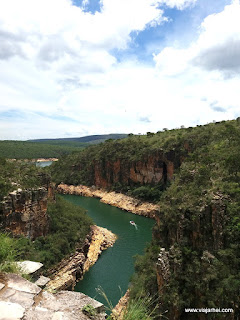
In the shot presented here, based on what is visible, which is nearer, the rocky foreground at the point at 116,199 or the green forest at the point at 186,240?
the green forest at the point at 186,240

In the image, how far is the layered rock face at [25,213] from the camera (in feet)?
55.8

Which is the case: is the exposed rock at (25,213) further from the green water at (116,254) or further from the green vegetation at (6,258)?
the green vegetation at (6,258)

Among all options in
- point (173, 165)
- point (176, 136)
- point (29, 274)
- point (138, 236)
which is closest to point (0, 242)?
point (29, 274)

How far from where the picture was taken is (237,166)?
16281 mm

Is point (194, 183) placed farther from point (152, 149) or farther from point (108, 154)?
point (108, 154)

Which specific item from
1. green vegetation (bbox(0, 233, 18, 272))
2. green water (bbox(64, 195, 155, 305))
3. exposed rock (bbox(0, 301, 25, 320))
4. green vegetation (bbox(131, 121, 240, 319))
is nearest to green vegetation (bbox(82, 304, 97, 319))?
exposed rock (bbox(0, 301, 25, 320))

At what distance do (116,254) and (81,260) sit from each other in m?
4.18

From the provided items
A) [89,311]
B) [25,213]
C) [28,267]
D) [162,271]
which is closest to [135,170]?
[25,213]

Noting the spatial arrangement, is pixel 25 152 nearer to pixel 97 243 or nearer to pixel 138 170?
pixel 138 170

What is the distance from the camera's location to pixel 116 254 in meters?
22.7

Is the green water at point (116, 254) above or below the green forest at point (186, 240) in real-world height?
below

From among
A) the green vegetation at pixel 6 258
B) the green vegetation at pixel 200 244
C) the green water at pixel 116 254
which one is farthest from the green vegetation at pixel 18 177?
the green vegetation at pixel 6 258

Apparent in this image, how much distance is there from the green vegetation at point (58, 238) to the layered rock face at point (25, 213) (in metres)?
0.89

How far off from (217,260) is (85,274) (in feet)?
37.7
